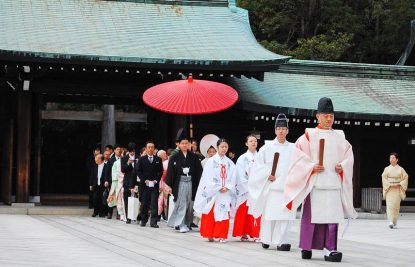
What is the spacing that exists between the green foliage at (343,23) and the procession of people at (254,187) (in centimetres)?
2231

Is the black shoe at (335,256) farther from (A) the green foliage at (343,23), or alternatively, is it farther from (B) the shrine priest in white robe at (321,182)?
(A) the green foliage at (343,23)

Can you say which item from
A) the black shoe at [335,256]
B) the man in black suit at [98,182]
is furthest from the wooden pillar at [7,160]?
the black shoe at [335,256]

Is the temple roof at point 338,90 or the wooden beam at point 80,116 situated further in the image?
the wooden beam at point 80,116

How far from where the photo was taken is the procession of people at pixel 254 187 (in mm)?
11398

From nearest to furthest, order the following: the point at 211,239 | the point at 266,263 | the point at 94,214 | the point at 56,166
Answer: the point at 266,263 < the point at 211,239 < the point at 94,214 < the point at 56,166

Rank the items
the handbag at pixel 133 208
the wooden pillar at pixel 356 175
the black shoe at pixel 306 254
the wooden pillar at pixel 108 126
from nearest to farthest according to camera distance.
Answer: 1. the black shoe at pixel 306 254
2. the handbag at pixel 133 208
3. the wooden pillar at pixel 356 175
4. the wooden pillar at pixel 108 126

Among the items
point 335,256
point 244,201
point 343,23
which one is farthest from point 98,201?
point 343,23

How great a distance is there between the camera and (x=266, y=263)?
10.7 m

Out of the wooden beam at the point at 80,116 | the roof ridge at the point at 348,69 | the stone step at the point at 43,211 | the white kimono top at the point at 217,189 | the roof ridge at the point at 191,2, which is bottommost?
the stone step at the point at 43,211

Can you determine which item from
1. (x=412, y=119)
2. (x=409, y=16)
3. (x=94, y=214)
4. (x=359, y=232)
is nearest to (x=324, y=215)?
(x=359, y=232)

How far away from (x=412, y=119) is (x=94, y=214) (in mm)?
9263

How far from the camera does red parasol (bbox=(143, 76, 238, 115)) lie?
17.1m

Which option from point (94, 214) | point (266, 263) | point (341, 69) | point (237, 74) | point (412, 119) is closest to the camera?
point (266, 263)

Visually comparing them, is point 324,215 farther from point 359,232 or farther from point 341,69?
point 341,69
